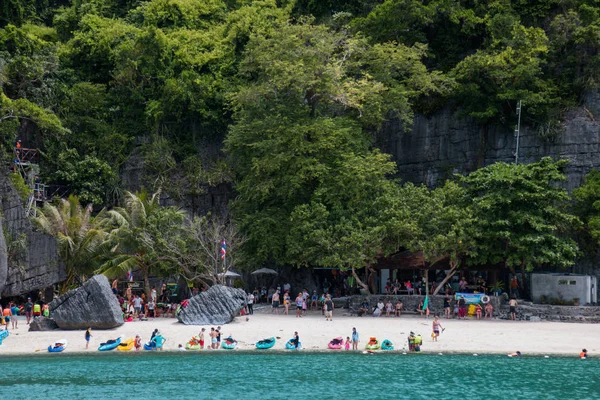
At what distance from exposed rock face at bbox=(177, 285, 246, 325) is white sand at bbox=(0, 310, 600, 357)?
1.44 ft

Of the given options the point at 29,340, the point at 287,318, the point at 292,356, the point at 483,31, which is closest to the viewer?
the point at 292,356

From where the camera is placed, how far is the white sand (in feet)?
91.6

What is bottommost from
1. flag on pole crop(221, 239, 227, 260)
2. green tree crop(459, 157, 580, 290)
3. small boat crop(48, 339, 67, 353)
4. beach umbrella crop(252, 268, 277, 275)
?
small boat crop(48, 339, 67, 353)

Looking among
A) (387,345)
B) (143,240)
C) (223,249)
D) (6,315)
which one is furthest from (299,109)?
(6,315)

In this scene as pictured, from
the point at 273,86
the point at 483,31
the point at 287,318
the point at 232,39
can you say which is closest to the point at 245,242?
the point at 287,318

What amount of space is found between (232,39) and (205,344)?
19.7 meters

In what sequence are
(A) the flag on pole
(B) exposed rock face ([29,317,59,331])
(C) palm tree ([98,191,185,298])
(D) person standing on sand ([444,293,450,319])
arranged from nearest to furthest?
(B) exposed rock face ([29,317,59,331]) < (D) person standing on sand ([444,293,450,319]) < (A) the flag on pole < (C) palm tree ([98,191,185,298])

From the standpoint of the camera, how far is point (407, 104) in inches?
1506

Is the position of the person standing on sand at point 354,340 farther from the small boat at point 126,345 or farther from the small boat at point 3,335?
the small boat at point 3,335

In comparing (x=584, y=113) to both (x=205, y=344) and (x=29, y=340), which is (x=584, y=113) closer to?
(x=205, y=344)

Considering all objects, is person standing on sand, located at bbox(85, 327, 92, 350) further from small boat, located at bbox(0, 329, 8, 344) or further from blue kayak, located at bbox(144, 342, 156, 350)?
small boat, located at bbox(0, 329, 8, 344)

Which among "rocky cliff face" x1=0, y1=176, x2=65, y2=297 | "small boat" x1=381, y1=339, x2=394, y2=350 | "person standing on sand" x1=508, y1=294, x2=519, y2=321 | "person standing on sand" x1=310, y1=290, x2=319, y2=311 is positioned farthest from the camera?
"rocky cliff face" x1=0, y1=176, x2=65, y2=297

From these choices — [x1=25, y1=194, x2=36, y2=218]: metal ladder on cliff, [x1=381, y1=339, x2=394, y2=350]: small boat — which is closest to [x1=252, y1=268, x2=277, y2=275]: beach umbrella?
[x1=25, y1=194, x2=36, y2=218]: metal ladder on cliff

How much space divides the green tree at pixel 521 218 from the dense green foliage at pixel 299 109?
8 centimetres
